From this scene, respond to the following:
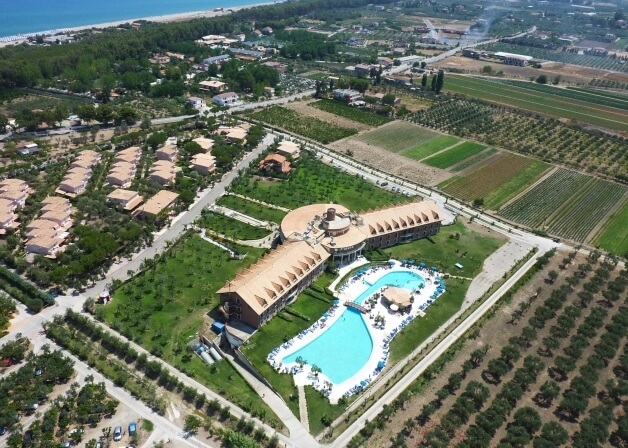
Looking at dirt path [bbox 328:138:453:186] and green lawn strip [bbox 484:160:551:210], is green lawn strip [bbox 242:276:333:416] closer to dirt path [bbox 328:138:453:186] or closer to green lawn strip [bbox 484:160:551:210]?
dirt path [bbox 328:138:453:186]

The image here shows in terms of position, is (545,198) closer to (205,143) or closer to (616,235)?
(616,235)

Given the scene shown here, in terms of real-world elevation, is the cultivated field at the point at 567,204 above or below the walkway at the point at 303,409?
below

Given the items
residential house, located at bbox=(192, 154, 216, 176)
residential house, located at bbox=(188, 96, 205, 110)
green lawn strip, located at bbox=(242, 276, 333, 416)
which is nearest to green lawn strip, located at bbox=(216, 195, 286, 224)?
residential house, located at bbox=(192, 154, 216, 176)

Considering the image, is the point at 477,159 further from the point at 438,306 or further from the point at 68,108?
the point at 68,108

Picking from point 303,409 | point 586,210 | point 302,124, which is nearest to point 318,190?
point 302,124

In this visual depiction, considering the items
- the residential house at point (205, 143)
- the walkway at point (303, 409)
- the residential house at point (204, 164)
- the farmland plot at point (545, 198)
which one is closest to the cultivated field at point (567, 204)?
the farmland plot at point (545, 198)

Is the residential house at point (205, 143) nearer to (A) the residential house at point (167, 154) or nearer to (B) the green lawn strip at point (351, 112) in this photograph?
(A) the residential house at point (167, 154)

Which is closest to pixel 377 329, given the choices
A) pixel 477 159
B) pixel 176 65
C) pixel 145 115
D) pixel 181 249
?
pixel 181 249
